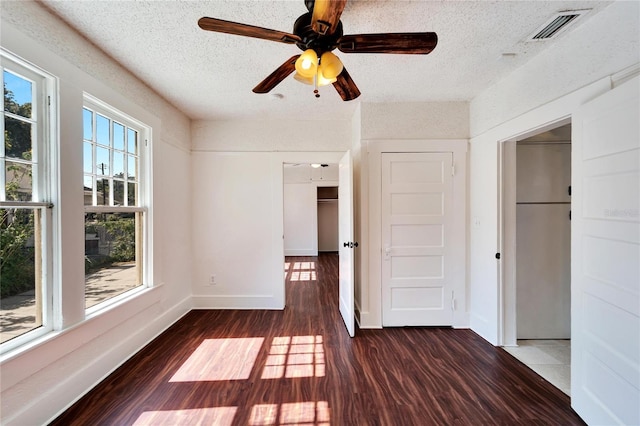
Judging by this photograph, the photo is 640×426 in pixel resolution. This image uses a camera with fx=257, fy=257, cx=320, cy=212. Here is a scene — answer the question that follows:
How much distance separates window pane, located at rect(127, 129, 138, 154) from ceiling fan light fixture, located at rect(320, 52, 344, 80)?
212 cm

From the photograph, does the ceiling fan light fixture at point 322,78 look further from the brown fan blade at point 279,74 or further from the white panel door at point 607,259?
the white panel door at point 607,259

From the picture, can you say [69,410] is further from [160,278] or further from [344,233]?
[344,233]

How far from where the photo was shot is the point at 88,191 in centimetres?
201

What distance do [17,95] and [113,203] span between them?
0.98 m

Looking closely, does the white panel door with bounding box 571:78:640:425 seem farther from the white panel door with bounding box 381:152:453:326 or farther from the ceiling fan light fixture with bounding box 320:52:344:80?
the ceiling fan light fixture with bounding box 320:52:344:80

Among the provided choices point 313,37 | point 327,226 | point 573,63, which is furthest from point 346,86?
point 327,226

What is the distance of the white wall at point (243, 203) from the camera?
352 cm

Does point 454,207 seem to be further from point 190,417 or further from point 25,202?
point 25,202

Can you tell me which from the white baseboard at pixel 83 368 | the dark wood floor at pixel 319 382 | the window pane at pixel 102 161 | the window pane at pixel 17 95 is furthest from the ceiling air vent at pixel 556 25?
the white baseboard at pixel 83 368

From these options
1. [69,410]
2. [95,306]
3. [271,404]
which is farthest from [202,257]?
[271,404]

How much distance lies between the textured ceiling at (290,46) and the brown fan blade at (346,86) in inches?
14.2

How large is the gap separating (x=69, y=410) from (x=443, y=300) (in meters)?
3.33

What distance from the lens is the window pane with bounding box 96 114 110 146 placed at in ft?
6.88

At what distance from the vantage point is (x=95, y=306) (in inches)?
80.7
